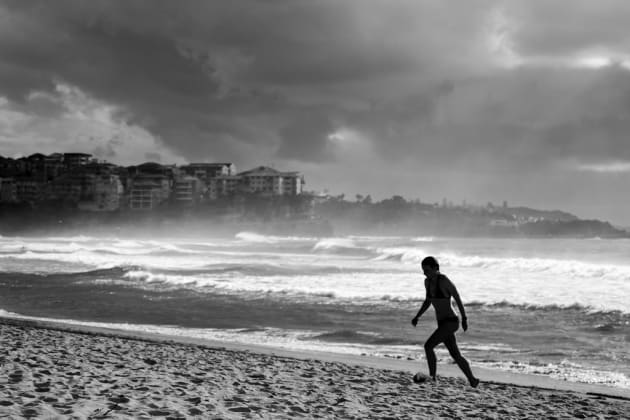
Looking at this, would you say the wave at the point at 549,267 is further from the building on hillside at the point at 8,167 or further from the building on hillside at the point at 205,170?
the building on hillside at the point at 8,167

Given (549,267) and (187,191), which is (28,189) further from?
(549,267)

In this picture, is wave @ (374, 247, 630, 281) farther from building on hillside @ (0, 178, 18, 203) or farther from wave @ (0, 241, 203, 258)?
building on hillside @ (0, 178, 18, 203)

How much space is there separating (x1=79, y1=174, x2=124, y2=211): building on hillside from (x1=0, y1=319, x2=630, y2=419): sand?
140952 millimetres

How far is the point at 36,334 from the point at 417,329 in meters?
8.29

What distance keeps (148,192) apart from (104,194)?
9.84m

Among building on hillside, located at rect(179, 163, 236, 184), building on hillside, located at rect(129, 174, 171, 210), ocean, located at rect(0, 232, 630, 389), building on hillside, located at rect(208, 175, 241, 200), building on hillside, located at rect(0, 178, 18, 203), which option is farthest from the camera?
building on hillside, located at rect(179, 163, 236, 184)

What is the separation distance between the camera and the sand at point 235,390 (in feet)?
19.4

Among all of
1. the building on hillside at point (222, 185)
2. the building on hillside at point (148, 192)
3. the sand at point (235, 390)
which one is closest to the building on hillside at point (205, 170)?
the building on hillside at point (222, 185)

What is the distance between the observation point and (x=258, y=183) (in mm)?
163000

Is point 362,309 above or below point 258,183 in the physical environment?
below

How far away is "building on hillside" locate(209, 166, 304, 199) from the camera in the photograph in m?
160

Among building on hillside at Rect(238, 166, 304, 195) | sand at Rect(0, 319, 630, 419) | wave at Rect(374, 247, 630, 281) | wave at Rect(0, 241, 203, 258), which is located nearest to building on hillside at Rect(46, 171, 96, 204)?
building on hillside at Rect(238, 166, 304, 195)

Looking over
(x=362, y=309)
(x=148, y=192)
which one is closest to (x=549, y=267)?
(x=362, y=309)

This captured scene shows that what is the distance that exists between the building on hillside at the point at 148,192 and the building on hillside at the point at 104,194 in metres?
3.15
